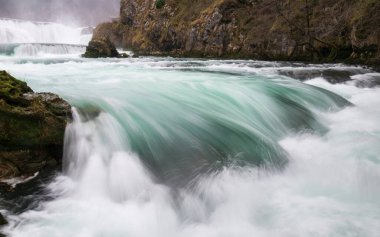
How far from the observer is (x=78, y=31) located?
258ft

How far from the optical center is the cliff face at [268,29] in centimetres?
1641

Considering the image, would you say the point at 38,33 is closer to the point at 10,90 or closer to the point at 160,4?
the point at 160,4

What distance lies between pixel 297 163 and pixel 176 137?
1.89 meters

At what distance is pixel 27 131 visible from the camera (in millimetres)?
4293

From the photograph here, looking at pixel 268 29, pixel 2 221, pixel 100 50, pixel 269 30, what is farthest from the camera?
pixel 100 50

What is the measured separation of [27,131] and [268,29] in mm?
20475

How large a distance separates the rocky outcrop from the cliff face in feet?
48.0

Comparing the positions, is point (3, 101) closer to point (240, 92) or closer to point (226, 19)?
point (240, 92)

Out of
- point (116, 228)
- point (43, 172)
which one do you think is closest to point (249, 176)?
point (116, 228)

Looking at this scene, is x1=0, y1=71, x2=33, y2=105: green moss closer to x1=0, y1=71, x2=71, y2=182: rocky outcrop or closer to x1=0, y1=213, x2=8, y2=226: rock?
x1=0, y1=71, x2=71, y2=182: rocky outcrop

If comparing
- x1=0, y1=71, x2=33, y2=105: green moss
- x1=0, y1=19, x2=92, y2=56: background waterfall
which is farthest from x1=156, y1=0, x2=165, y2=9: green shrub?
x1=0, y1=71, x2=33, y2=105: green moss

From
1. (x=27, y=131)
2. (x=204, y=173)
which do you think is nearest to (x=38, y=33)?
(x=27, y=131)

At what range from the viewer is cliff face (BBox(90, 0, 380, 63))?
53.8 ft

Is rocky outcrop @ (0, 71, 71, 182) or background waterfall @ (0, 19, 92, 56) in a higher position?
background waterfall @ (0, 19, 92, 56)
